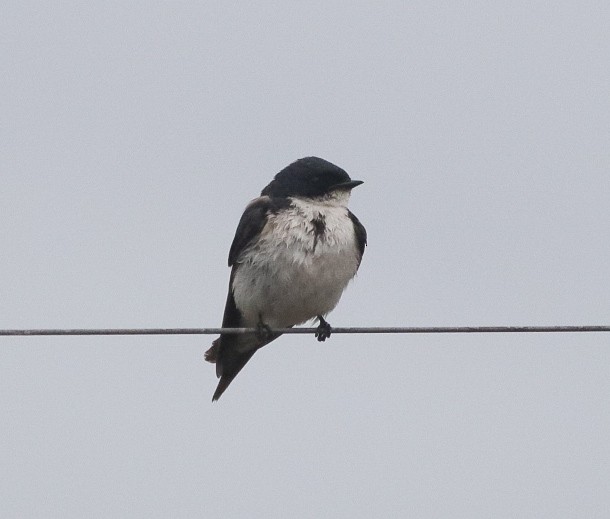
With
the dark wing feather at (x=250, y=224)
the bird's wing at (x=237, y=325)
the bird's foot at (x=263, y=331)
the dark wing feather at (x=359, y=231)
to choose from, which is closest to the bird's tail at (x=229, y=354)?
the bird's wing at (x=237, y=325)

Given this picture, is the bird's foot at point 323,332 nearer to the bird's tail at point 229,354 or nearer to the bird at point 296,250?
the bird at point 296,250

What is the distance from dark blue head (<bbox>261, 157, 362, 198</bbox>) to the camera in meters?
11.3

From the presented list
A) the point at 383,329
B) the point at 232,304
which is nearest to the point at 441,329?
the point at 383,329

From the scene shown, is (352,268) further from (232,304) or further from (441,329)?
(441,329)

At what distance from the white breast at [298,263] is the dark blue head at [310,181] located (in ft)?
0.39

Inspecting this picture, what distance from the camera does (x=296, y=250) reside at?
10773mm

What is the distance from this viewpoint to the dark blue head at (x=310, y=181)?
1126cm

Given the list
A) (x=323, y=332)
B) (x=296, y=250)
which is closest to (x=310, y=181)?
(x=296, y=250)

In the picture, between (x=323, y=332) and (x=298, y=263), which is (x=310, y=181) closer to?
(x=298, y=263)

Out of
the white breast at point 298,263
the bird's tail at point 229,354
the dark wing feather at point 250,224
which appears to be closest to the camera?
the white breast at point 298,263

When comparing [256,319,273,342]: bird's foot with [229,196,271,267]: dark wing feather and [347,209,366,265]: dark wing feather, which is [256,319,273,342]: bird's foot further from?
[347,209,366,265]: dark wing feather

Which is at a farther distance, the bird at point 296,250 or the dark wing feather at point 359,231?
the dark wing feather at point 359,231

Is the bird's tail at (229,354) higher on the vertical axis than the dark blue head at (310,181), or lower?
lower

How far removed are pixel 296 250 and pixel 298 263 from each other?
9 centimetres
